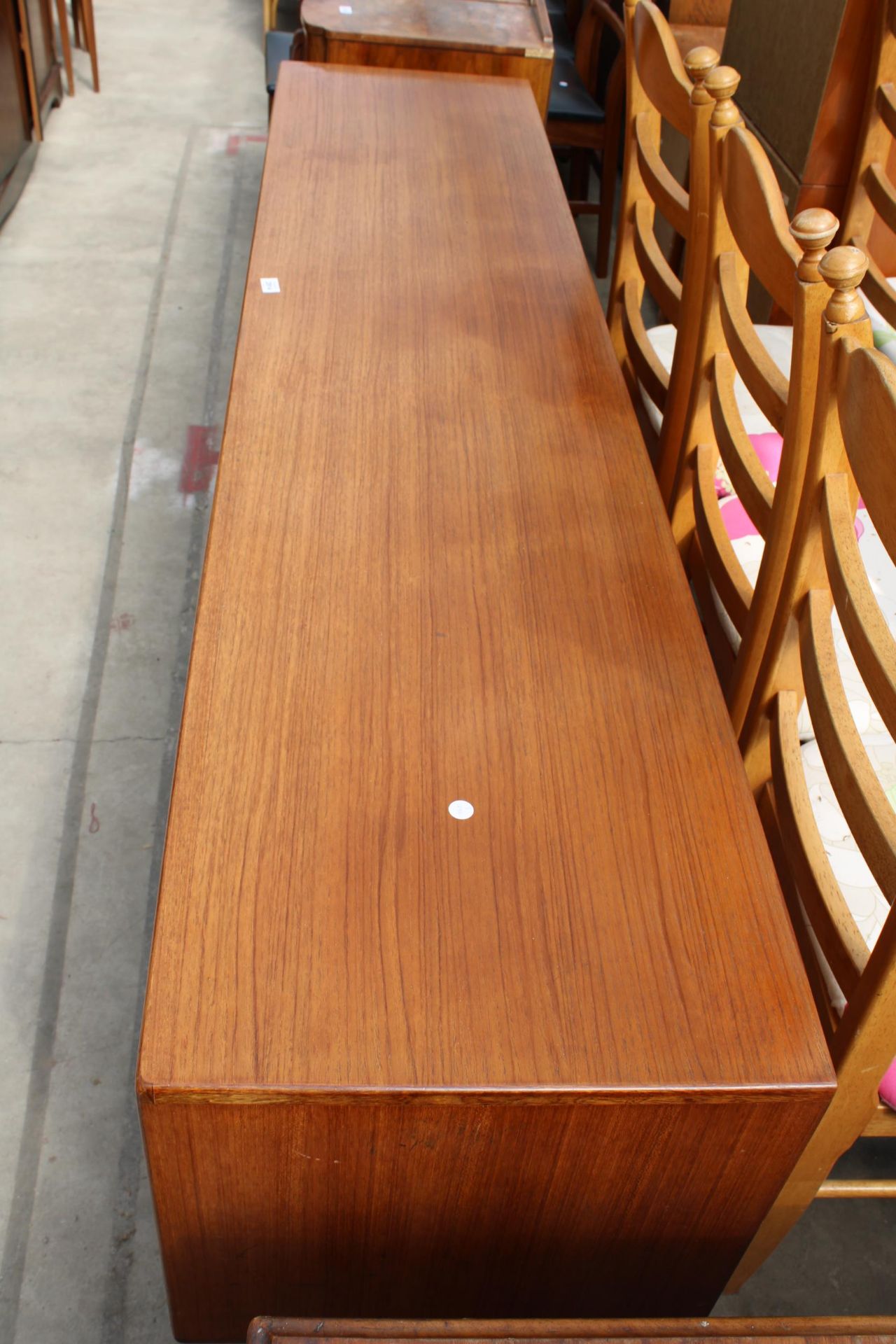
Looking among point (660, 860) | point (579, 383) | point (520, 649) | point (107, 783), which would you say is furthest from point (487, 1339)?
point (107, 783)

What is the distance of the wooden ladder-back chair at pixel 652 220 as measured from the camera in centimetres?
149

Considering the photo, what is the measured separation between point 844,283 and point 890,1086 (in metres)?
0.69

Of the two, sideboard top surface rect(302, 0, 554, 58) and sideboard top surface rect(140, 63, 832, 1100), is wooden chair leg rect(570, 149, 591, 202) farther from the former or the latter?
sideboard top surface rect(140, 63, 832, 1100)

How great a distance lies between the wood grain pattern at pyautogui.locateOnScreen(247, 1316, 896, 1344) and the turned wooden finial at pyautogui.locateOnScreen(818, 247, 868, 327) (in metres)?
0.73

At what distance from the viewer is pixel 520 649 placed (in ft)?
3.49

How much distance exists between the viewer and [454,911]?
2.81 ft

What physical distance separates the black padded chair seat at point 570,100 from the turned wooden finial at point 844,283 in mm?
2179

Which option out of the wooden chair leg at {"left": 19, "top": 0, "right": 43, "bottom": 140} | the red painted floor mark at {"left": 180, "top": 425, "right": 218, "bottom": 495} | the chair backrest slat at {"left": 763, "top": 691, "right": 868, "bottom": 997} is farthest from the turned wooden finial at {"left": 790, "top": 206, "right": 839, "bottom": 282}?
the wooden chair leg at {"left": 19, "top": 0, "right": 43, "bottom": 140}

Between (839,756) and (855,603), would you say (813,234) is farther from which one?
(839,756)

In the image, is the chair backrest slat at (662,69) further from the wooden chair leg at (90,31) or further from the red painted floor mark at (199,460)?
the wooden chair leg at (90,31)

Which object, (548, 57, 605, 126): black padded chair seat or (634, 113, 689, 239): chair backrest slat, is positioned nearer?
(634, 113, 689, 239): chair backrest slat

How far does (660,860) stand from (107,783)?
1.08 meters

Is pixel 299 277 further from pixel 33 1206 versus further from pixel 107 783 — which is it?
pixel 33 1206

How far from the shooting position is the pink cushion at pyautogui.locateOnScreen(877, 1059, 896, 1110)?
105 centimetres
